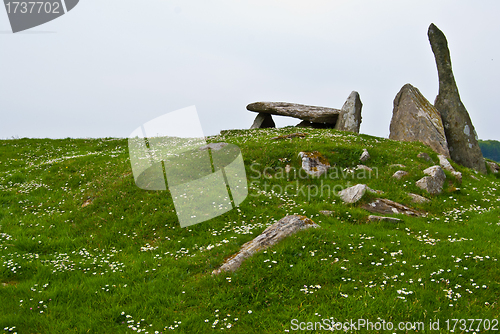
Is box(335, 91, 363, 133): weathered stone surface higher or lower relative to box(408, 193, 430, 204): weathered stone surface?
higher

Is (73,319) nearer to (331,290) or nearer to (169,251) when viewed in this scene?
A: (169,251)

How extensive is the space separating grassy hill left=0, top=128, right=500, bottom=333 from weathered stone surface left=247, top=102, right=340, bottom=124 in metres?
17.5

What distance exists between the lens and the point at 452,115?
27.8 metres

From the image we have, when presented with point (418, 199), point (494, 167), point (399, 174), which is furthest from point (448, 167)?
point (494, 167)

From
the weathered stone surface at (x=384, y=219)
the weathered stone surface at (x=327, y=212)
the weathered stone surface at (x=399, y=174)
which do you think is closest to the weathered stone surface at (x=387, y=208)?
the weathered stone surface at (x=384, y=219)

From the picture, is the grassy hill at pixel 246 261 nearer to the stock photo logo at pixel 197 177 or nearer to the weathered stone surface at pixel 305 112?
the stock photo logo at pixel 197 177

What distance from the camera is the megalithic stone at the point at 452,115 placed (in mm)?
26844

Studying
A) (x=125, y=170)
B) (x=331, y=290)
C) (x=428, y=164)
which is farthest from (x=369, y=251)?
(x=125, y=170)

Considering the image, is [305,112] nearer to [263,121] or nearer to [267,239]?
[263,121]

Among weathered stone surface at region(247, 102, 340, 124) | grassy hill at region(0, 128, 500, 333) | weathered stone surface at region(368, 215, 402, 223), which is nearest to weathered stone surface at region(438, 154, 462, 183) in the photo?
grassy hill at region(0, 128, 500, 333)

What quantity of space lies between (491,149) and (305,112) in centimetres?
13495

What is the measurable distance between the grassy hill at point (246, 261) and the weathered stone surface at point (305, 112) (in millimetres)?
17486

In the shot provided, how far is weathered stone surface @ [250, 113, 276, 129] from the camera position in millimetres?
37250

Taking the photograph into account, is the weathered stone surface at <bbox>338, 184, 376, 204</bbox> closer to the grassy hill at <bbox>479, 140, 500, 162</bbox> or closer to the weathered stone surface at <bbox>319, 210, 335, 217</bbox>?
the weathered stone surface at <bbox>319, 210, 335, 217</bbox>
